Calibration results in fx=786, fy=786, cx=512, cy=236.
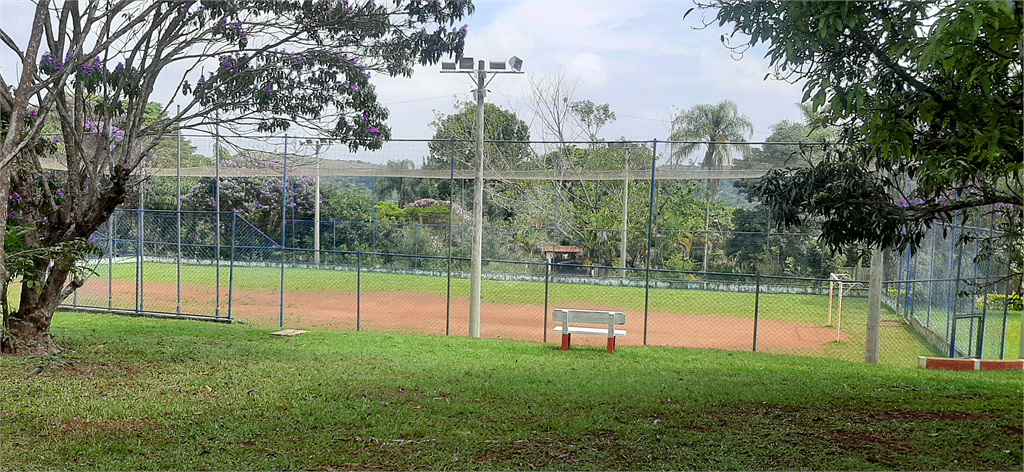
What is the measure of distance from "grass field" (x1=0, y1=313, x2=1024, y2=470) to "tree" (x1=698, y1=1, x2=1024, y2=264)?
1493 mm

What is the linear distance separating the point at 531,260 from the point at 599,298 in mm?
5224

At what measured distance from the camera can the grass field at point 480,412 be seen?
4730 mm

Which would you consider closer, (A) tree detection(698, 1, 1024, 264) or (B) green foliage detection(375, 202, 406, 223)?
(A) tree detection(698, 1, 1024, 264)

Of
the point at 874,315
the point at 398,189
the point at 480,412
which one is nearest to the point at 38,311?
the point at 480,412

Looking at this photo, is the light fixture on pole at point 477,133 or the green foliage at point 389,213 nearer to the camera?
the light fixture on pole at point 477,133

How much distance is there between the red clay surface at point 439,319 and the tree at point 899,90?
5970mm

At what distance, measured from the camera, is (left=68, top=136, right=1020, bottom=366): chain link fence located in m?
13.0

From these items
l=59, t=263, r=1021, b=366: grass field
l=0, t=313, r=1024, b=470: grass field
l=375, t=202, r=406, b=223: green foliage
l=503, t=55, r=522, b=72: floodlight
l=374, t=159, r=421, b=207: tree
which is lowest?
l=59, t=263, r=1021, b=366: grass field

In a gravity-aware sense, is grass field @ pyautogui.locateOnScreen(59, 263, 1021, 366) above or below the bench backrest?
below

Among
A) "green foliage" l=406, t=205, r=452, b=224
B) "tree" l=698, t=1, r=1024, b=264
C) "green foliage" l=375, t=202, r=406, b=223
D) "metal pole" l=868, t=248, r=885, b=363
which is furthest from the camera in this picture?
"green foliage" l=375, t=202, r=406, b=223

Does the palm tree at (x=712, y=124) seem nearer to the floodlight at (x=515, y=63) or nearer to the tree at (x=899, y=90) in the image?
the floodlight at (x=515, y=63)

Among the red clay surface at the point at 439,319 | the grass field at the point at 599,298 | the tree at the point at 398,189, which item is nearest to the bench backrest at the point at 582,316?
the red clay surface at the point at 439,319

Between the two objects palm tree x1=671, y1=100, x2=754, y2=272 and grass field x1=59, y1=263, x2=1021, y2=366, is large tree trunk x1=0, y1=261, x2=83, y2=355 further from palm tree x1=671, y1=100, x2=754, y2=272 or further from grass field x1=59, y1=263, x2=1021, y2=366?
palm tree x1=671, y1=100, x2=754, y2=272

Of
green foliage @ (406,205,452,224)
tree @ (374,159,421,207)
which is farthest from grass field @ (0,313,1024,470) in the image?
tree @ (374,159,421,207)
